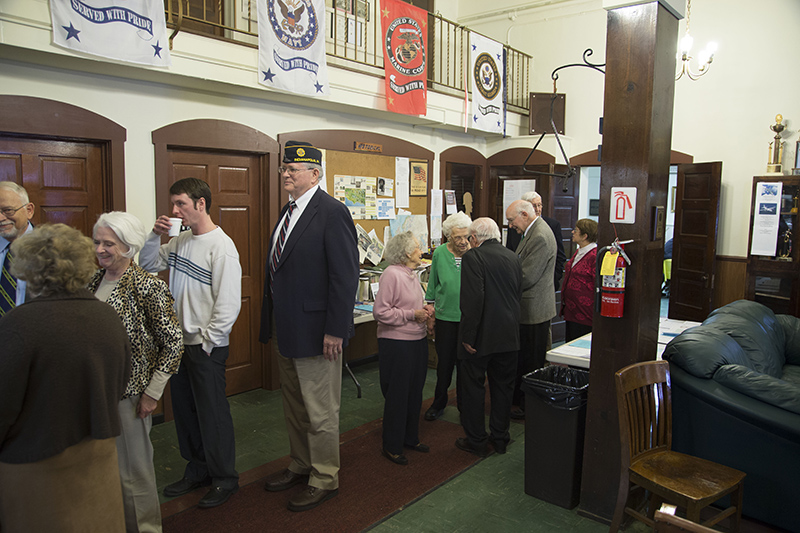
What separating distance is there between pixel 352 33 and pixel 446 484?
17.4 feet

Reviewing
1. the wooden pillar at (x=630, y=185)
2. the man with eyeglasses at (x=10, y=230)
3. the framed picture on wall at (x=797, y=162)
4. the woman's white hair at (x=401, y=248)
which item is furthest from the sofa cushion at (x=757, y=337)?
the man with eyeglasses at (x=10, y=230)

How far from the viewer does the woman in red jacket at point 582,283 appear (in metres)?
4.21

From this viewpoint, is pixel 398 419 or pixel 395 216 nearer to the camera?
pixel 398 419

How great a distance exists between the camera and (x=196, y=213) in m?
2.76

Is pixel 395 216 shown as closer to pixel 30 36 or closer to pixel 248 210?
pixel 248 210

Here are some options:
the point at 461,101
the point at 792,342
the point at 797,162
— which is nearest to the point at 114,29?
the point at 461,101

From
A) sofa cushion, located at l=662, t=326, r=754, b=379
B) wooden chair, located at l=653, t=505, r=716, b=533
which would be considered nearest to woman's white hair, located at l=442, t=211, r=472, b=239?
sofa cushion, located at l=662, t=326, r=754, b=379

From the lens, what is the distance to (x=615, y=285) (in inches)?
105

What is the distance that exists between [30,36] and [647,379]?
3.63 m

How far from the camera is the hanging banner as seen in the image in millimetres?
5090

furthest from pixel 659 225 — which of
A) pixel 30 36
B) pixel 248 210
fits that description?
pixel 30 36

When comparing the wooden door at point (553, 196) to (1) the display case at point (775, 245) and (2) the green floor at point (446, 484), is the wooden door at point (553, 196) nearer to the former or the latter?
(1) the display case at point (775, 245)

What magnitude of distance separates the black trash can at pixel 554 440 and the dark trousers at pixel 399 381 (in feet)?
2.28

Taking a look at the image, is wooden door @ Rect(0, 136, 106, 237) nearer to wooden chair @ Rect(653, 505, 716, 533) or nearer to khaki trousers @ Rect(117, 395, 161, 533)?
khaki trousers @ Rect(117, 395, 161, 533)
